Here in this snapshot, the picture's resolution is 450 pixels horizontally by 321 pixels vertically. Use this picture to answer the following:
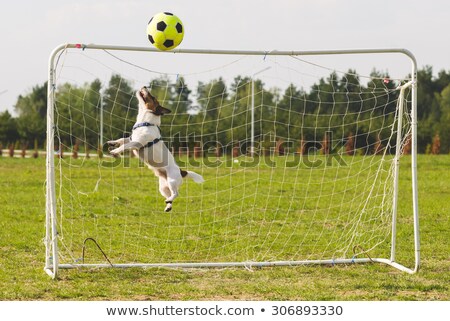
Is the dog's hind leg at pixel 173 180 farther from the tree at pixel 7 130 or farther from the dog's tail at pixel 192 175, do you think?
the tree at pixel 7 130

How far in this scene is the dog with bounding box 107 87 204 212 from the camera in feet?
28.5

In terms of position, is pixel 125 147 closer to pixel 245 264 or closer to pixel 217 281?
pixel 217 281

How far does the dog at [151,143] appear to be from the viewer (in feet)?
28.5

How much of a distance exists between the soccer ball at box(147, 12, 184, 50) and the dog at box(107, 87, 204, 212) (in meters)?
0.61

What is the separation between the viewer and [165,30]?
8539 millimetres

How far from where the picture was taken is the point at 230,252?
1075 centimetres

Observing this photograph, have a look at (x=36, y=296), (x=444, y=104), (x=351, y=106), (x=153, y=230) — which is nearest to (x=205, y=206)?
(x=153, y=230)

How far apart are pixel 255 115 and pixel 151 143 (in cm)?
1887

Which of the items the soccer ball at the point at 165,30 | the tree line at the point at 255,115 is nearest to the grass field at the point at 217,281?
the tree line at the point at 255,115

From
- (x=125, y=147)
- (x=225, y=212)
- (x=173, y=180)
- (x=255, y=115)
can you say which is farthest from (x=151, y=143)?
(x=255, y=115)

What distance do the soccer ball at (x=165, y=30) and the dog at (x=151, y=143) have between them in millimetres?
606

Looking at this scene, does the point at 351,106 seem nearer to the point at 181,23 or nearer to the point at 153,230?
the point at 153,230

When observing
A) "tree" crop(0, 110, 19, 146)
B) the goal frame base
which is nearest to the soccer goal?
the goal frame base

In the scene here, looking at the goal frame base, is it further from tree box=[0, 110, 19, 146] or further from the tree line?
tree box=[0, 110, 19, 146]
